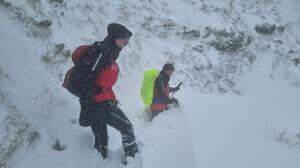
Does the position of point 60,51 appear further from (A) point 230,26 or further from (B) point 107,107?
(A) point 230,26

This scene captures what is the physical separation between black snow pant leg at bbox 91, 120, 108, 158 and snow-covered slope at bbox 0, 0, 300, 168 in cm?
17

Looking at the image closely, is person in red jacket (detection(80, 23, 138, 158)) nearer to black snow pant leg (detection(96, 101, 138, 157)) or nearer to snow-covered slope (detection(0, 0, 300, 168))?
black snow pant leg (detection(96, 101, 138, 157))

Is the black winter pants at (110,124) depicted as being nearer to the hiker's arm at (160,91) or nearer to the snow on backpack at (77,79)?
the snow on backpack at (77,79)

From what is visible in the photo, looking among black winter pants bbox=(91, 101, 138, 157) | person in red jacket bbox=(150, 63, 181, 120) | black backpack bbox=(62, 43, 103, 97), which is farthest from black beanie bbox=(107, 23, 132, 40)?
person in red jacket bbox=(150, 63, 181, 120)

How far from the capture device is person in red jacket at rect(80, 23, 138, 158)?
4.90 meters

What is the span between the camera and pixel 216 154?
21.5ft

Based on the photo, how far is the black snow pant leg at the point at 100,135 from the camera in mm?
5414

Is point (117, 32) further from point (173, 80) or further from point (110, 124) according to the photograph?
point (173, 80)

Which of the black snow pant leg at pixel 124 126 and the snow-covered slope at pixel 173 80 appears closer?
the black snow pant leg at pixel 124 126

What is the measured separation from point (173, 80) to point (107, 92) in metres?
6.53

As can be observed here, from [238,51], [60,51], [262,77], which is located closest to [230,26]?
[238,51]

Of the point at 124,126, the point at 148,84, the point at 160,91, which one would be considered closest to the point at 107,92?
the point at 124,126

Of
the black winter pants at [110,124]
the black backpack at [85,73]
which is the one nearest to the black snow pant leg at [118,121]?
the black winter pants at [110,124]

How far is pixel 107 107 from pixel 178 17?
9440 millimetres
